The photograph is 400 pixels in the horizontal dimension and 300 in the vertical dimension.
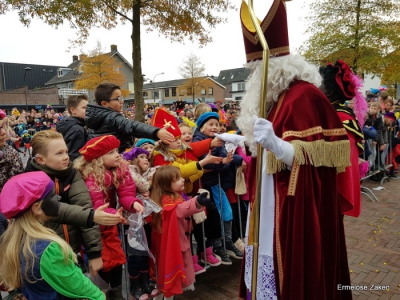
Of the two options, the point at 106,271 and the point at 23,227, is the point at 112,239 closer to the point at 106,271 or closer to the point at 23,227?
the point at 106,271

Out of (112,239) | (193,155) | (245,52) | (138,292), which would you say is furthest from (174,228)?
(245,52)

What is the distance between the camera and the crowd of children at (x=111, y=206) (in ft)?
6.00

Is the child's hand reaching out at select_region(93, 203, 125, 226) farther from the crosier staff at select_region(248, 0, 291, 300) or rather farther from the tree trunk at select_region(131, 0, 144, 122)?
the tree trunk at select_region(131, 0, 144, 122)

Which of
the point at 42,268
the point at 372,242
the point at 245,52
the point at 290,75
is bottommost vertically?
the point at 372,242

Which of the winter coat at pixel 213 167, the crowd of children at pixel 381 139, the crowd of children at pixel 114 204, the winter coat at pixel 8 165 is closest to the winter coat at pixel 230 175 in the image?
the crowd of children at pixel 114 204

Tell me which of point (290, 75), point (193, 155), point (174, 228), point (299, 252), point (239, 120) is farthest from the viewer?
point (193, 155)

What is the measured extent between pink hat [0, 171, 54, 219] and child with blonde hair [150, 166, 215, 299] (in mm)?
1282

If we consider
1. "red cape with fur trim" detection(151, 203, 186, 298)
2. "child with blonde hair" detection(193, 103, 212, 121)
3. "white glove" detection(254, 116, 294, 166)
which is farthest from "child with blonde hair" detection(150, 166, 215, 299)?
"child with blonde hair" detection(193, 103, 212, 121)

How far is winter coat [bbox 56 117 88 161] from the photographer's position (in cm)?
366

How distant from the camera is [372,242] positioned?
4492mm

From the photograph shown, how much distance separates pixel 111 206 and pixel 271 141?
1717 mm

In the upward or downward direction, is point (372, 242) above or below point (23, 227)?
below

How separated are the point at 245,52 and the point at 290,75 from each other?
37cm

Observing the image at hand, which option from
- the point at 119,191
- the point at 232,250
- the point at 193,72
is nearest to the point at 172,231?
the point at 119,191
